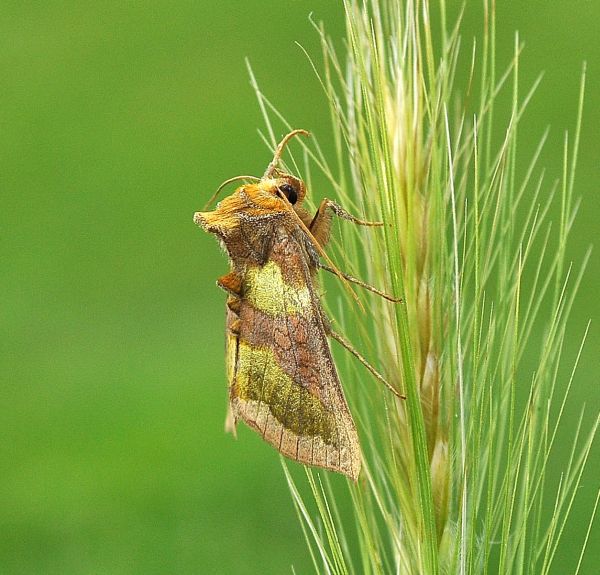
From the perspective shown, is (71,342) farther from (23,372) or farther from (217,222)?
(217,222)

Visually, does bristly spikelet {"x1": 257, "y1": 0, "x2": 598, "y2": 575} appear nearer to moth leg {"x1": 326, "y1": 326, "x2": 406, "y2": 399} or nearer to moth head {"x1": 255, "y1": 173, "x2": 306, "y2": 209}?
moth leg {"x1": 326, "y1": 326, "x2": 406, "y2": 399}

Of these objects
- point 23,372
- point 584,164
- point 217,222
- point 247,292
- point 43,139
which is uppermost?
point 217,222

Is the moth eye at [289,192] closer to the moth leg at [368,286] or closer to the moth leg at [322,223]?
the moth leg at [322,223]

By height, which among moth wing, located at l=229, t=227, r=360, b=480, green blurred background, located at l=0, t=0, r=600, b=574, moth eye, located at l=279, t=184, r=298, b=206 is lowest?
green blurred background, located at l=0, t=0, r=600, b=574

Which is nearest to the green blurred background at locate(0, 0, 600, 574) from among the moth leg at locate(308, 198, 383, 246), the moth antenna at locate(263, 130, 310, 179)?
the moth leg at locate(308, 198, 383, 246)

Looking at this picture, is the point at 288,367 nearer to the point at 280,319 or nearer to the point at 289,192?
the point at 280,319

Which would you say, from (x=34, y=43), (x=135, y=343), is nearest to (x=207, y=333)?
(x=135, y=343)

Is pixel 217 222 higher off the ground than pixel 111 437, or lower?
higher
